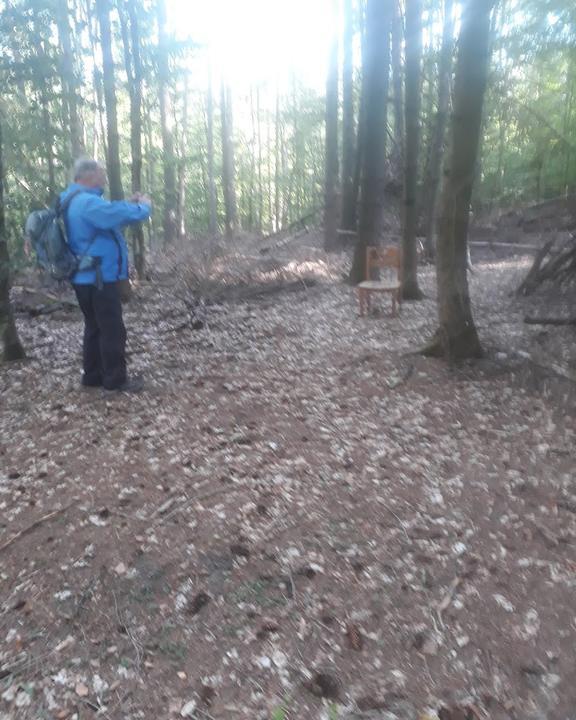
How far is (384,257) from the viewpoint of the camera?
383 inches

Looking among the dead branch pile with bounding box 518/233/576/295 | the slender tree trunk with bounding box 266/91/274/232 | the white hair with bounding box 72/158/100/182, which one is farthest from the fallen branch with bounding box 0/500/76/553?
the slender tree trunk with bounding box 266/91/274/232

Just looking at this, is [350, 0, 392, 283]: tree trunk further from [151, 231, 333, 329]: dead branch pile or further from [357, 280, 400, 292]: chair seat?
[357, 280, 400, 292]: chair seat

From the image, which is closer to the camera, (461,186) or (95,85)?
(461,186)

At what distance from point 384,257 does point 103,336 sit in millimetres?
5291

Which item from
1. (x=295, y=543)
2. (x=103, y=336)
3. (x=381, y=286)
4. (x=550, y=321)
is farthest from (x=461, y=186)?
(x=295, y=543)

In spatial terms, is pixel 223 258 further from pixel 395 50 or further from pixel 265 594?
pixel 265 594

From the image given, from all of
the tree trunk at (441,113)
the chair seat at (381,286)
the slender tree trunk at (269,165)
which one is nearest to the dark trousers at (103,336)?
the chair seat at (381,286)

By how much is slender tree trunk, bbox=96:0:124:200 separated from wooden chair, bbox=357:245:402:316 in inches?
192

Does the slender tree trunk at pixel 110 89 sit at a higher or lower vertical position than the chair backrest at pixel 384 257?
higher

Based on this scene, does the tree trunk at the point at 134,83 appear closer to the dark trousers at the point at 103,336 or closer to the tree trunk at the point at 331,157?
the tree trunk at the point at 331,157

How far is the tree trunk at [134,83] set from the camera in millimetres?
11609

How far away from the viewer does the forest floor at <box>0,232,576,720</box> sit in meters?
2.81

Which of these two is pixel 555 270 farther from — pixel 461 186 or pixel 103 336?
pixel 103 336

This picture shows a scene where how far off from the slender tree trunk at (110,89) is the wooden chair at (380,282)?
487 centimetres
